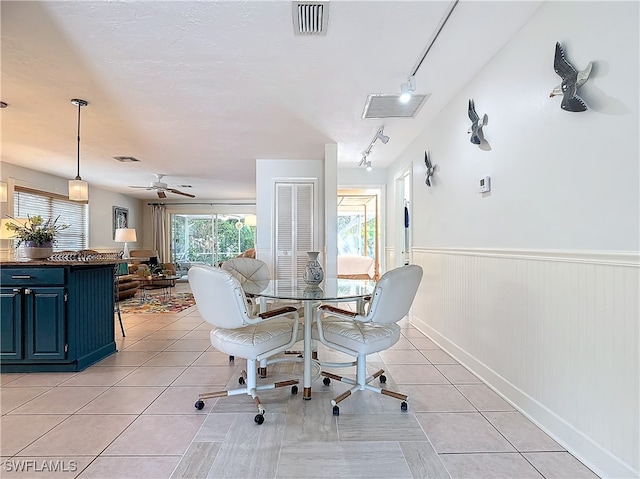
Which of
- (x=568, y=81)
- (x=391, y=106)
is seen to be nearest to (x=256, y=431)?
(x=568, y=81)

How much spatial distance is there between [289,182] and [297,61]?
3.16 metres

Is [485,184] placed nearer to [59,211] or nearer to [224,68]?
[224,68]

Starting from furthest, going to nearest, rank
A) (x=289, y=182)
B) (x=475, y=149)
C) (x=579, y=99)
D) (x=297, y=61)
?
1. (x=289, y=182)
2. (x=475, y=149)
3. (x=297, y=61)
4. (x=579, y=99)

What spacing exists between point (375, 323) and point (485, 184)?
1.37m

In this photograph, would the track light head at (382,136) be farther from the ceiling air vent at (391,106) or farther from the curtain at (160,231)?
the curtain at (160,231)

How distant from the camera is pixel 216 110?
11.3 feet

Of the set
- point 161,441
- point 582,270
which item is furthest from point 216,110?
point 582,270

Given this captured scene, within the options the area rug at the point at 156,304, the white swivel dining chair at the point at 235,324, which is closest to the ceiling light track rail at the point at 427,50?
the white swivel dining chair at the point at 235,324

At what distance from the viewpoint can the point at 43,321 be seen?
279 centimetres

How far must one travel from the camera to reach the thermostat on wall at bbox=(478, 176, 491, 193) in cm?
256

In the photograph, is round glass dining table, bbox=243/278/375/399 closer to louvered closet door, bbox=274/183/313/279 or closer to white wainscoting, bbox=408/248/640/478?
white wainscoting, bbox=408/248/640/478

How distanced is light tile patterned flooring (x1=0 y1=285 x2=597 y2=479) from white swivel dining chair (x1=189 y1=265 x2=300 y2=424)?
0.69ft

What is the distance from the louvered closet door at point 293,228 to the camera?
558 cm

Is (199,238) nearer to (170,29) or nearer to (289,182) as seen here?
(289,182)
